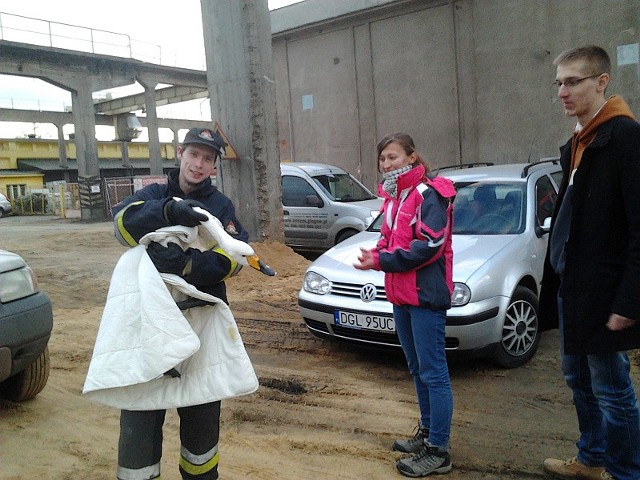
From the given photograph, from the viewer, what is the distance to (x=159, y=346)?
220 cm

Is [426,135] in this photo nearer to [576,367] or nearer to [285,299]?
[285,299]

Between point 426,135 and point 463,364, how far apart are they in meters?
11.1

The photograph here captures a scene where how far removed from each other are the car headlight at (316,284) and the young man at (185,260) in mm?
2320

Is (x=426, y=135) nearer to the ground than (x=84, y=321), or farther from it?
farther from it

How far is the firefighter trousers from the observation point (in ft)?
7.77

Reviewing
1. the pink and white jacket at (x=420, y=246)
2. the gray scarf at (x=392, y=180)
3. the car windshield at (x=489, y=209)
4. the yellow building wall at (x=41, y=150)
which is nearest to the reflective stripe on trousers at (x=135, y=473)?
the pink and white jacket at (x=420, y=246)

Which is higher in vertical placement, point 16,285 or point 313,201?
point 313,201

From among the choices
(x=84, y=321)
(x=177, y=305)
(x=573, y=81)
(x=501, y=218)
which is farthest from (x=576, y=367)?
(x=84, y=321)

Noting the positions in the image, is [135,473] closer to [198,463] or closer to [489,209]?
[198,463]

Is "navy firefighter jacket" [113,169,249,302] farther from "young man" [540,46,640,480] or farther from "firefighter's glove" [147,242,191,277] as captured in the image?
"young man" [540,46,640,480]

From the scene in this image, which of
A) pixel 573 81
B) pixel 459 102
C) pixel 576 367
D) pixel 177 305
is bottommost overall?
pixel 576 367

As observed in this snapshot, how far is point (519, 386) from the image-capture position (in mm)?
4301

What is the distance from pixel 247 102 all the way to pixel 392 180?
6.51 metres

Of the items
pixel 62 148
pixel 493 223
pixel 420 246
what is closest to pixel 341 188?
pixel 493 223
